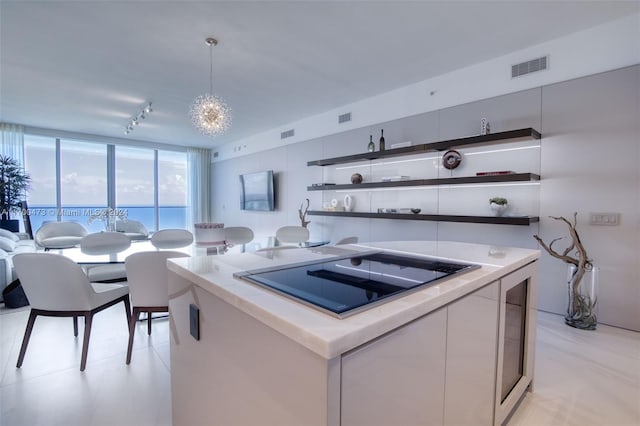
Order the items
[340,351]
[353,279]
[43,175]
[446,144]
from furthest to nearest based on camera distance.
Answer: [43,175], [446,144], [353,279], [340,351]

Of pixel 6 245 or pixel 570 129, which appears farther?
pixel 6 245

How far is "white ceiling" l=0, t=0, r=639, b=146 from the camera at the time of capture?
249 centimetres

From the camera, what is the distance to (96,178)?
290 inches

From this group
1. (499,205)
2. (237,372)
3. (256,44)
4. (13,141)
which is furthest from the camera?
(13,141)

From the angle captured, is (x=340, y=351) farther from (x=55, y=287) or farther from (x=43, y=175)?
(x=43, y=175)

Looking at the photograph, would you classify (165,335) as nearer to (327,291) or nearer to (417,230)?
(327,291)

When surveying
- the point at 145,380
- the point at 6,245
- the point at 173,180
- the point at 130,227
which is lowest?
the point at 145,380

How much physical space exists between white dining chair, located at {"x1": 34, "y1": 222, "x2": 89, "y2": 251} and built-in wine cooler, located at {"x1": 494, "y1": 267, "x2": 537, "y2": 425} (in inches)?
229

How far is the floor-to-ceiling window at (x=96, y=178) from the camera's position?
6664 mm

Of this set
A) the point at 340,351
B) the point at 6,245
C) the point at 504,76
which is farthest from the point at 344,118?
the point at 6,245

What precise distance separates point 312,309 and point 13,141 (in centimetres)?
833

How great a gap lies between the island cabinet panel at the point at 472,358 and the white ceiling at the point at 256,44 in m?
2.42

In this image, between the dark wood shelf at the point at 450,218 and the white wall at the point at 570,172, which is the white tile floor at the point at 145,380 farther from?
the dark wood shelf at the point at 450,218

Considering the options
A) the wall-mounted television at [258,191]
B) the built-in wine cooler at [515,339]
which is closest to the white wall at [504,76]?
the wall-mounted television at [258,191]
